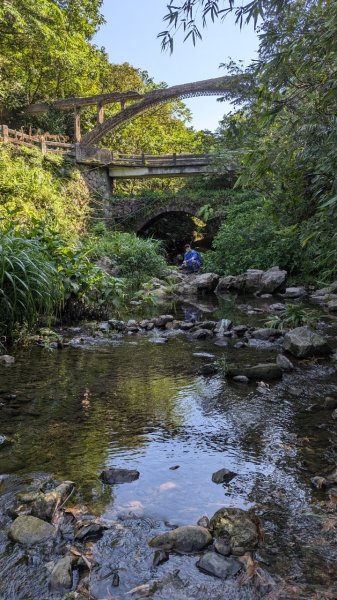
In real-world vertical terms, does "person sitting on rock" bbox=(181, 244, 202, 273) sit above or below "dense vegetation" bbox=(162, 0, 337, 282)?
below

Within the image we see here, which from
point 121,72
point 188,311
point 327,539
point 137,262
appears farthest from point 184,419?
point 121,72

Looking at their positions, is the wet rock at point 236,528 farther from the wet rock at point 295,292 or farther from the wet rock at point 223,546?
the wet rock at point 295,292

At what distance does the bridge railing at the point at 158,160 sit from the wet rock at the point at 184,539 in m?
21.7

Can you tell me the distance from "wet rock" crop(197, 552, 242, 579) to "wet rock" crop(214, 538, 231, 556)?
3 centimetres

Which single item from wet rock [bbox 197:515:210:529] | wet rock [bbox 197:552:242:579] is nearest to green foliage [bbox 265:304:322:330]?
wet rock [bbox 197:515:210:529]

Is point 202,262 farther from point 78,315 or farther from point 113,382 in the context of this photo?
point 113,382

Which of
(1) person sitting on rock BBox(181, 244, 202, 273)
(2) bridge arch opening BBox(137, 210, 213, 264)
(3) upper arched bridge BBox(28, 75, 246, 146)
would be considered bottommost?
(1) person sitting on rock BBox(181, 244, 202, 273)

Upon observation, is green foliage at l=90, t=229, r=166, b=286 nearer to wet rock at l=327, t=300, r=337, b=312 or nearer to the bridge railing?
wet rock at l=327, t=300, r=337, b=312

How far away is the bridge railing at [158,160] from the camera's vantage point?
22.6 meters

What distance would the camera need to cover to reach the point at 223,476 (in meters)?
2.76

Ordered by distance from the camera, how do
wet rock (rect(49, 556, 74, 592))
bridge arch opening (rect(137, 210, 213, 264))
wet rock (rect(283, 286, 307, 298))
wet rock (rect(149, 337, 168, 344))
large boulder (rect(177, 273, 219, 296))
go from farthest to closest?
1. bridge arch opening (rect(137, 210, 213, 264))
2. large boulder (rect(177, 273, 219, 296))
3. wet rock (rect(283, 286, 307, 298))
4. wet rock (rect(149, 337, 168, 344))
5. wet rock (rect(49, 556, 74, 592))

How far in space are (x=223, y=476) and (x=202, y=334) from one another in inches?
181

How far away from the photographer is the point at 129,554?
81.8 inches

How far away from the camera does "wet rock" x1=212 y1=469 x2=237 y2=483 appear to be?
2.74m
